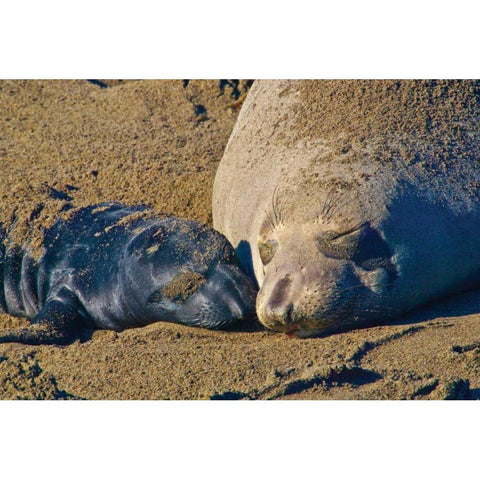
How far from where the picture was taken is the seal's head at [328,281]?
16.5 feet

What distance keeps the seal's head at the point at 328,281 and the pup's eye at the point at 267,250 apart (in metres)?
0.15

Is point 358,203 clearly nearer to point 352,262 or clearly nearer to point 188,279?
point 352,262

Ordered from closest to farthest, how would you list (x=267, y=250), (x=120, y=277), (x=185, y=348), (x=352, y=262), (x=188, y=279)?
(x=185, y=348)
(x=352, y=262)
(x=267, y=250)
(x=188, y=279)
(x=120, y=277)

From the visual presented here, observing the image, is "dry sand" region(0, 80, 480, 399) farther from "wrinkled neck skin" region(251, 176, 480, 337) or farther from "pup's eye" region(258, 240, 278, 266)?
"pup's eye" region(258, 240, 278, 266)

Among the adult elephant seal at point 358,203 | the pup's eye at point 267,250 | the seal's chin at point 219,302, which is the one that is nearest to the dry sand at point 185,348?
the seal's chin at point 219,302

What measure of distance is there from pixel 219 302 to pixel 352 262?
2.57 ft

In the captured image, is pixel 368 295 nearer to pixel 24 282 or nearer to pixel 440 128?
pixel 440 128

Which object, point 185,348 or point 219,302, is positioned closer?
point 185,348

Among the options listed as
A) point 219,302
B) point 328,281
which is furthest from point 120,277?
point 328,281

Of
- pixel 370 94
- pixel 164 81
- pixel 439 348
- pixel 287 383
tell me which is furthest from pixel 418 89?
pixel 164 81

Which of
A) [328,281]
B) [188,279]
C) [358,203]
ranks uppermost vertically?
[358,203]

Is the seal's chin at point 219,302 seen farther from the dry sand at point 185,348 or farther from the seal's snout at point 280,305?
the seal's snout at point 280,305

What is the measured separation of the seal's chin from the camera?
5363 mm

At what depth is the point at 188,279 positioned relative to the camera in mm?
5453
